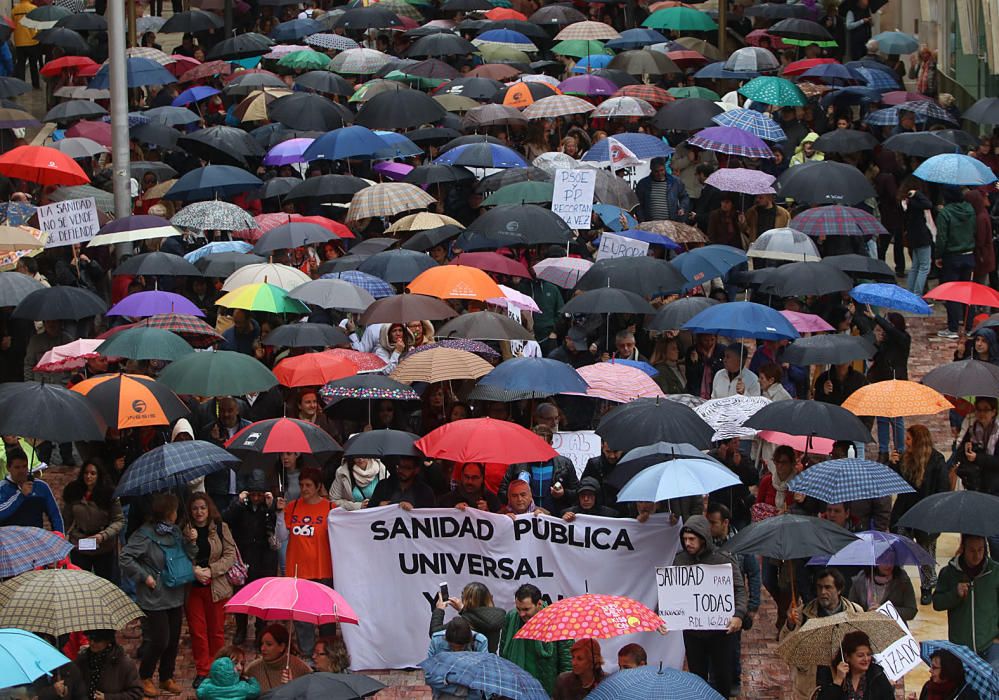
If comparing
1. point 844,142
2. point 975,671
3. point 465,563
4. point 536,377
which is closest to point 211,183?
point 536,377

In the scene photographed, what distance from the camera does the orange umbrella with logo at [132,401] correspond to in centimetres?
1498

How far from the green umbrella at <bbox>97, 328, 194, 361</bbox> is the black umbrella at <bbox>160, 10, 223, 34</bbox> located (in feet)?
51.2

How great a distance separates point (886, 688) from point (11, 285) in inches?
386

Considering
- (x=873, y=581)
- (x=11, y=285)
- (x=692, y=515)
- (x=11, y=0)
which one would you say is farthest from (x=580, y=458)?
(x=11, y=0)

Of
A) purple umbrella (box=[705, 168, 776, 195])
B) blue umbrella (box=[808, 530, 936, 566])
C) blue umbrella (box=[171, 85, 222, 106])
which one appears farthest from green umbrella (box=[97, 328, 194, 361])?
blue umbrella (box=[171, 85, 222, 106])

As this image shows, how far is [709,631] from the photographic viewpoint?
43.4 ft

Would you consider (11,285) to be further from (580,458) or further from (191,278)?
(580,458)

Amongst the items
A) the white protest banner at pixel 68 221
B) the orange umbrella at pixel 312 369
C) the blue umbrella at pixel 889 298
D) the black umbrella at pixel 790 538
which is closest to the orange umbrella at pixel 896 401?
the blue umbrella at pixel 889 298

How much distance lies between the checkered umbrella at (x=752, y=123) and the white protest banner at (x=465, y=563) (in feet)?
35.2

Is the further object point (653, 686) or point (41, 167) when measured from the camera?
point (41, 167)

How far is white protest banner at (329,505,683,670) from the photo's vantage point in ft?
46.3

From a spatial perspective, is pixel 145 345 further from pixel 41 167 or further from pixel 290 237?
pixel 41 167

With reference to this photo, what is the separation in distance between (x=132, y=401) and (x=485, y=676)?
192 inches

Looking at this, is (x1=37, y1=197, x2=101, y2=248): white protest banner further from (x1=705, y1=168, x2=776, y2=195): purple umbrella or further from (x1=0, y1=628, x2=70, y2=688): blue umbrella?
(x1=0, y1=628, x2=70, y2=688): blue umbrella
